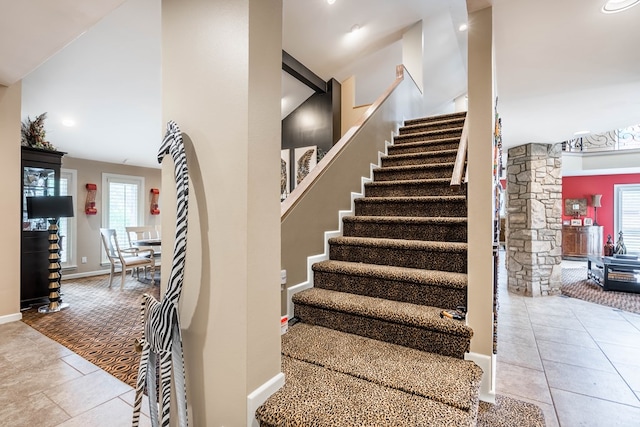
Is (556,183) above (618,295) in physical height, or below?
above

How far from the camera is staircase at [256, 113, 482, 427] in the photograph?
1178mm

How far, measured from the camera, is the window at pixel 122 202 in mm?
6410

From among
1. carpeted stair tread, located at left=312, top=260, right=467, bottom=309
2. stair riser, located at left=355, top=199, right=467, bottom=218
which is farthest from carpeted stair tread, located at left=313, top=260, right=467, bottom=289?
stair riser, located at left=355, top=199, right=467, bottom=218

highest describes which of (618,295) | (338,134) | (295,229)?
(338,134)

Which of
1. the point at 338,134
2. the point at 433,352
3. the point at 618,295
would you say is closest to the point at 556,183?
the point at 618,295

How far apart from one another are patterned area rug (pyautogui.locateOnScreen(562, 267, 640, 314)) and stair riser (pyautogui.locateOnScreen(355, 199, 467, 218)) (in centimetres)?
383

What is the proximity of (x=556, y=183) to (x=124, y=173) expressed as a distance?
27.7ft

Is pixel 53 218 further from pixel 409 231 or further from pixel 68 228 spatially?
pixel 409 231

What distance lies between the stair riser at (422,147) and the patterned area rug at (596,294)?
3548 mm

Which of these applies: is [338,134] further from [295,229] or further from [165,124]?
[165,124]

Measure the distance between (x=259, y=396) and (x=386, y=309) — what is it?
2.92 feet

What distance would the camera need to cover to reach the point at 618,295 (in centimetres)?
500

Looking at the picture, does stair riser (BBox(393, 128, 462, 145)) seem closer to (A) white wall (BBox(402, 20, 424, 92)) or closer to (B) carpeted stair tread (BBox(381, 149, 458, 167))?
(B) carpeted stair tread (BBox(381, 149, 458, 167))

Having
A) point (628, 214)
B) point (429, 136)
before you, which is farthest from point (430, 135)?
point (628, 214)
